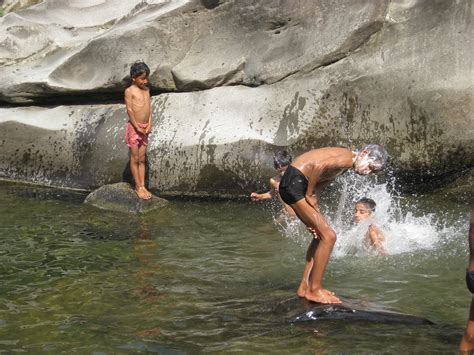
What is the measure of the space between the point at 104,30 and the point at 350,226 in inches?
247

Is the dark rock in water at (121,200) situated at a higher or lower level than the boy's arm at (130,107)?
lower

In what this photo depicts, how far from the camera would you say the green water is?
6320 millimetres

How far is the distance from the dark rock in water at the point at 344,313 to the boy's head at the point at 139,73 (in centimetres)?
525

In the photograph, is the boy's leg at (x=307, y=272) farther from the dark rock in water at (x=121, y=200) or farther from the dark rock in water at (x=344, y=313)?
the dark rock in water at (x=121, y=200)

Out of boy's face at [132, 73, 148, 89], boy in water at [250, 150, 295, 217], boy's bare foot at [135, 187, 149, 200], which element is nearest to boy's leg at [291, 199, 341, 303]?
boy in water at [250, 150, 295, 217]

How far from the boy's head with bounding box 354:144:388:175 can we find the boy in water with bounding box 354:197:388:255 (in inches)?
84.7

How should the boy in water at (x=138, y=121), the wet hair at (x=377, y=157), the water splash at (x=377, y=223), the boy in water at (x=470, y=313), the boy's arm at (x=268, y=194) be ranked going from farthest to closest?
the boy in water at (x=138, y=121), the boy's arm at (x=268, y=194), the water splash at (x=377, y=223), the wet hair at (x=377, y=157), the boy in water at (x=470, y=313)

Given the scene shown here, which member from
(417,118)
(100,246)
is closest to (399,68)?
(417,118)

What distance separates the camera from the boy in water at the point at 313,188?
6.80 m

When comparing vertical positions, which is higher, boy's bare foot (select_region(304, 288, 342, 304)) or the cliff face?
the cliff face

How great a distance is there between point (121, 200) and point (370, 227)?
12.0ft

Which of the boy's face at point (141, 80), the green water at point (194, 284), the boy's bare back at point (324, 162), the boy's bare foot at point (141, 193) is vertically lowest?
the green water at point (194, 284)

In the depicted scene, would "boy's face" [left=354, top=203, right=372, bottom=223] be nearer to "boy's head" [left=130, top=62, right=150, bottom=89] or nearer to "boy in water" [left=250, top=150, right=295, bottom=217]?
"boy in water" [left=250, top=150, right=295, bottom=217]

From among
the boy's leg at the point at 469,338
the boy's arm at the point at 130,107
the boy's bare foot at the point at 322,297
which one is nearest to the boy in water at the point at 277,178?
the boy's arm at the point at 130,107
